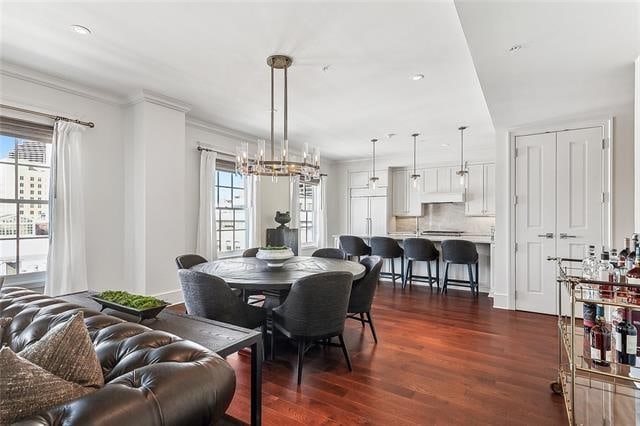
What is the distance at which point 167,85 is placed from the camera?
358cm

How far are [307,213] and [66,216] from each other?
15.3 feet

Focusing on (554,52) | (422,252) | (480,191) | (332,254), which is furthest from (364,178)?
(554,52)

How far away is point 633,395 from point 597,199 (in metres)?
2.45

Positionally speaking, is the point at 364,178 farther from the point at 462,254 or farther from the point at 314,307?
the point at 314,307

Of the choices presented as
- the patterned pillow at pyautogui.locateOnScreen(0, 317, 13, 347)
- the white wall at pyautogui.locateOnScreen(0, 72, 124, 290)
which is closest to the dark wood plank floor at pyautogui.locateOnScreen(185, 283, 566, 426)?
the patterned pillow at pyautogui.locateOnScreen(0, 317, 13, 347)

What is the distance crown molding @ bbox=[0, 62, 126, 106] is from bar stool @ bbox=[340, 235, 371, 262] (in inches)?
157

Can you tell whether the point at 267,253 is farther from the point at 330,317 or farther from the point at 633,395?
the point at 633,395

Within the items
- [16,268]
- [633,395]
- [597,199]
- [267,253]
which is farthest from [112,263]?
[597,199]

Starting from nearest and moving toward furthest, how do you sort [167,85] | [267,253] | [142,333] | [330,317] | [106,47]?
[142,333], [330,317], [106,47], [267,253], [167,85]

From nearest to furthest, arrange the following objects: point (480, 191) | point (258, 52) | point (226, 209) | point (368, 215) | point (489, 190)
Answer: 1. point (258, 52)
2. point (226, 209)
3. point (489, 190)
4. point (480, 191)
5. point (368, 215)

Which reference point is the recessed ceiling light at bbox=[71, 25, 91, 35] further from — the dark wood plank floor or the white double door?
the white double door

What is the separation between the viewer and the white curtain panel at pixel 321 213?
24.5 ft

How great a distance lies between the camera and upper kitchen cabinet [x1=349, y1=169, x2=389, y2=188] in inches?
291

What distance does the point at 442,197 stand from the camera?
666 cm
